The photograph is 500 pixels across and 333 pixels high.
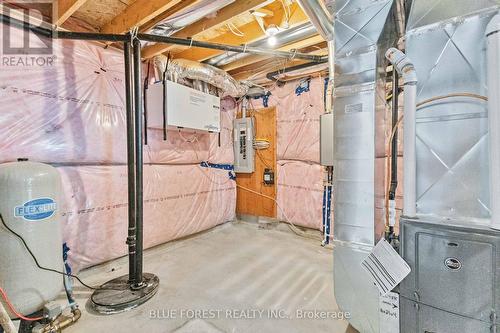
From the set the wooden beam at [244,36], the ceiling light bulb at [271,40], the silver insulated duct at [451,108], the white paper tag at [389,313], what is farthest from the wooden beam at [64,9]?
the white paper tag at [389,313]

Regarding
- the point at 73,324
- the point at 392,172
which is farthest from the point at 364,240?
the point at 73,324

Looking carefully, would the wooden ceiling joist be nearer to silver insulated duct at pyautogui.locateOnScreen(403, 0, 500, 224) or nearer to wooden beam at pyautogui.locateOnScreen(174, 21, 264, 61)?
wooden beam at pyautogui.locateOnScreen(174, 21, 264, 61)

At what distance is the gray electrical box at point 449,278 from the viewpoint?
88 centimetres

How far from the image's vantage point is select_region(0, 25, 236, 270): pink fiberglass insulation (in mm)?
1954

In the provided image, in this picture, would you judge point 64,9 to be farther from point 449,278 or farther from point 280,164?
point 280,164

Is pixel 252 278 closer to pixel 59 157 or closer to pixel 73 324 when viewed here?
pixel 73 324

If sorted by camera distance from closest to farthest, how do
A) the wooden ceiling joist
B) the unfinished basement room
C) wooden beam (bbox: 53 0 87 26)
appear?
1. the unfinished basement room
2. wooden beam (bbox: 53 0 87 26)
3. the wooden ceiling joist

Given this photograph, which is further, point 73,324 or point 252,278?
point 252,278

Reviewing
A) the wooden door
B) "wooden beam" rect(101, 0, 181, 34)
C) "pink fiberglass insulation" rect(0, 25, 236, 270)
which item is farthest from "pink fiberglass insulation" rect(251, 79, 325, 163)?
"wooden beam" rect(101, 0, 181, 34)

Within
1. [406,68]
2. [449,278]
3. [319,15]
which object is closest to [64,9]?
[319,15]

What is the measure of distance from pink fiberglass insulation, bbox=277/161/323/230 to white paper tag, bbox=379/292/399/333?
2264 mm

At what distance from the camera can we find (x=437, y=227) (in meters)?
0.97

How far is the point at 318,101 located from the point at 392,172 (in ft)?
7.46

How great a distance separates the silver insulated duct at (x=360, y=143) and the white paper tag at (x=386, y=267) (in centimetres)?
17
